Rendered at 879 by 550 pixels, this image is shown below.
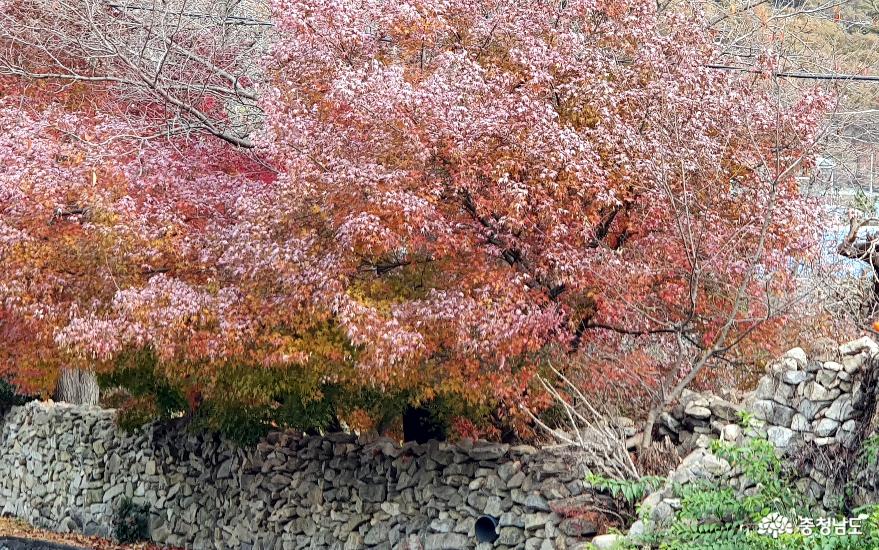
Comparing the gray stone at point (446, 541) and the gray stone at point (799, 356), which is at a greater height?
the gray stone at point (799, 356)

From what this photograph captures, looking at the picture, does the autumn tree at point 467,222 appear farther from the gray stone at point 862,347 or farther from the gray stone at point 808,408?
the gray stone at point 862,347

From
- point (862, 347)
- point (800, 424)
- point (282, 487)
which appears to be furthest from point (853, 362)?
point (282, 487)

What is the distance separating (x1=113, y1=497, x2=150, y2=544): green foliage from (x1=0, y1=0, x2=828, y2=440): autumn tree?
6002 mm

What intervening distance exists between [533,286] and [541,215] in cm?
104

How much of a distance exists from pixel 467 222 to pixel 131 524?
9.95 metres

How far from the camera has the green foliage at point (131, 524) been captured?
18.2 m

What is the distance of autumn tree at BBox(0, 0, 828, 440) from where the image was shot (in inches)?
427

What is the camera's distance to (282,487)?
627 inches

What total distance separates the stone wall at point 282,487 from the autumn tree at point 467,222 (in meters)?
1.17

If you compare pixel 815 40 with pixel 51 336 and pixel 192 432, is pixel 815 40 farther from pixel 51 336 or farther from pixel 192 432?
pixel 51 336

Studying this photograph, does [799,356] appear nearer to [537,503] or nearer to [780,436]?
[780,436]

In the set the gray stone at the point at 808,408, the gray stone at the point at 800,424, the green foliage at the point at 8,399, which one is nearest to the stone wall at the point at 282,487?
the green foliage at the point at 8,399

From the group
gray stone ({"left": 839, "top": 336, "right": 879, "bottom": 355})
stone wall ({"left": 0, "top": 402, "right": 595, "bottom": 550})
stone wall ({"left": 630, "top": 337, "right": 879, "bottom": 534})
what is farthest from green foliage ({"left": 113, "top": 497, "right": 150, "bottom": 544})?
gray stone ({"left": 839, "top": 336, "right": 879, "bottom": 355})

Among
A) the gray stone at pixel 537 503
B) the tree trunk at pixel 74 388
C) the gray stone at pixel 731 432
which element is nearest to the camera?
the gray stone at pixel 731 432
